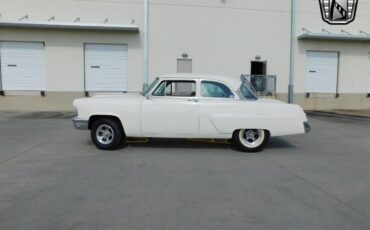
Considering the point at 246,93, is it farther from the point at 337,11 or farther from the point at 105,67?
the point at 337,11

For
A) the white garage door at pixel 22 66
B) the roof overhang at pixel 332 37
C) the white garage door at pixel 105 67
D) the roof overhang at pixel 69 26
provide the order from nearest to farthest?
the roof overhang at pixel 69 26 < the white garage door at pixel 22 66 < the white garage door at pixel 105 67 < the roof overhang at pixel 332 37

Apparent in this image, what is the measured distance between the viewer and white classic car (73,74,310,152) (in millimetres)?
6871

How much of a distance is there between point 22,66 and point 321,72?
15.9m

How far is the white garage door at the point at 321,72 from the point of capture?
17.5 meters

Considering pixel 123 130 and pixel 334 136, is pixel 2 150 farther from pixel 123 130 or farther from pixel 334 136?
pixel 334 136

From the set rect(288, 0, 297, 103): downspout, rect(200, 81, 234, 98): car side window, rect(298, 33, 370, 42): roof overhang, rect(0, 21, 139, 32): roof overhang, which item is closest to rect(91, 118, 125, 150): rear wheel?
rect(200, 81, 234, 98): car side window

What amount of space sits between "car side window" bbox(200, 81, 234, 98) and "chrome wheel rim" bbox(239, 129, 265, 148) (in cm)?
90

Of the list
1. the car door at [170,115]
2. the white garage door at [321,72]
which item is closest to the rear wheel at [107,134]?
the car door at [170,115]

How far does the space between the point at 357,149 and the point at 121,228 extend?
6.52 metres

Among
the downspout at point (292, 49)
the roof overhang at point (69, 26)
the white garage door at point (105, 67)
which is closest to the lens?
the roof overhang at point (69, 26)

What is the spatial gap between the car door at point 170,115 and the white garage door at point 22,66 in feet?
35.4

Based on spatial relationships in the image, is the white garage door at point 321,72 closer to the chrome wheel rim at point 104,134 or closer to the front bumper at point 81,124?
the chrome wheel rim at point 104,134

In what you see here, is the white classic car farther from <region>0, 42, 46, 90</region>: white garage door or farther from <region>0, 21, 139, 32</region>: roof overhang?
<region>0, 42, 46, 90</region>: white garage door

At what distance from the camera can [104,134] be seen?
7.15 meters
